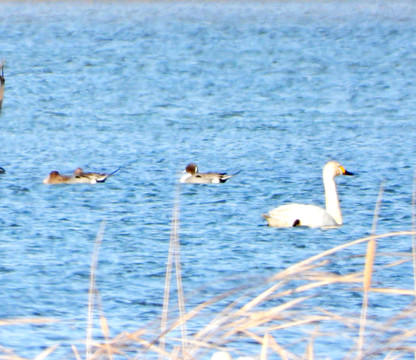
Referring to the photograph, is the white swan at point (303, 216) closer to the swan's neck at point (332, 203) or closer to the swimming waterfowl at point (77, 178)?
the swan's neck at point (332, 203)

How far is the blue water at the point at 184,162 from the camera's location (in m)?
8.70

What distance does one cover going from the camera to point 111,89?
26.2 metres

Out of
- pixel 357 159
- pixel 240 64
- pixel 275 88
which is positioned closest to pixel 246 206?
pixel 357 159

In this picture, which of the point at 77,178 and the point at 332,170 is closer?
the point at 332,170

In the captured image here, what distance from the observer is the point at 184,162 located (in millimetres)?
16156

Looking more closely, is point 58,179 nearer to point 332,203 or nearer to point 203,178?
point 203,178

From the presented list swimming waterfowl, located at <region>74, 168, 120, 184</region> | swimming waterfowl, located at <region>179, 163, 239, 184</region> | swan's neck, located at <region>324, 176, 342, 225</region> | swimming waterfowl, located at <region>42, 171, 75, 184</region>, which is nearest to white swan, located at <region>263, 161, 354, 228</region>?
swan's neck, located at <region>324, 176, 342, 225</region>

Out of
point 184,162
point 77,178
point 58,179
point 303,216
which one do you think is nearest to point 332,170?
point 303,216

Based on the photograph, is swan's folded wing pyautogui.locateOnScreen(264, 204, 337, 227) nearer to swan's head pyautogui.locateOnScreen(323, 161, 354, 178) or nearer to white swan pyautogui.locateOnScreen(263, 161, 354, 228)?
white swan pyautogui.locateOnScreen(263, 161, 354, 228)

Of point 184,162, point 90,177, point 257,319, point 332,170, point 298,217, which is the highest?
point 184,162

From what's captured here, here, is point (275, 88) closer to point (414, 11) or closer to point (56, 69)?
point (56, 69)

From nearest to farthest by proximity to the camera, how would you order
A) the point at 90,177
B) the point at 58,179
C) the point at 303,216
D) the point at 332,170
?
1. the point at 303,216
2. the point at 332,170
3. the point at 90,177
4. the point at 58,179

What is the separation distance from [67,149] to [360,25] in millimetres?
35906

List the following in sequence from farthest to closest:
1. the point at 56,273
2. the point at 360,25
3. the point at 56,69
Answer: the point at 360,25 < the point at 56,69 < the point at 56,273
